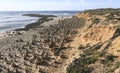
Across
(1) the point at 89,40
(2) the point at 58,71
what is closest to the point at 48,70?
(2) the point at 58,71

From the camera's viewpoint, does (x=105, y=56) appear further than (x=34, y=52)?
No

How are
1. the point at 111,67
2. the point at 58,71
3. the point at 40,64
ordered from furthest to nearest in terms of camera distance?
the point at 40,64, the point at 58,71, the point at 111,67

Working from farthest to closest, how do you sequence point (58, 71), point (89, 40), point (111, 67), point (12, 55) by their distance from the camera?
1. point (89, 40)
2. point (12, 55)
3. point (58, 71)
4. point (111, 67)

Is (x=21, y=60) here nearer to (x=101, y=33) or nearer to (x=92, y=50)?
(x=92, y=50)

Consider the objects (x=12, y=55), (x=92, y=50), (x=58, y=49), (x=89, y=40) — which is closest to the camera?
(x=92, y=50)

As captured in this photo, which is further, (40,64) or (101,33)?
(101,33)

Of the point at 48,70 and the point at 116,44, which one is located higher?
the point at 116,44

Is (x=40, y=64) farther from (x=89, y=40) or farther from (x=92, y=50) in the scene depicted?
(x=89, y=40)

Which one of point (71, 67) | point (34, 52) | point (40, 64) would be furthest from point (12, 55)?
point (71, 67)

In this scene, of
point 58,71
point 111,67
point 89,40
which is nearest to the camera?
point 111,67
